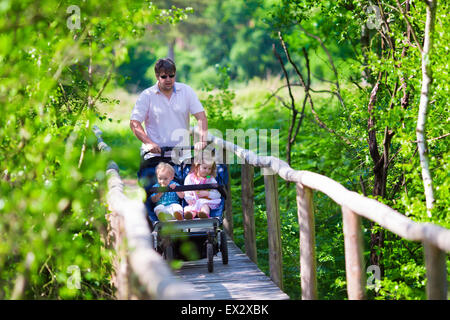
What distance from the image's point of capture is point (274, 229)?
541cm

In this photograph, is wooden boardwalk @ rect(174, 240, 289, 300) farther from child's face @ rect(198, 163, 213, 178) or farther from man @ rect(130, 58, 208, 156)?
man @ rect(130, 58, 208, 156)

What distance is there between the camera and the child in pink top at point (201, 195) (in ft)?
19.4

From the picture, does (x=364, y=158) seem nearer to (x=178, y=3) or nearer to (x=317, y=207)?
(x=317, y=207)

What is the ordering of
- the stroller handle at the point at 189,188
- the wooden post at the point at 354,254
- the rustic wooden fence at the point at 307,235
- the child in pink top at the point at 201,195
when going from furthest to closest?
the child in pink top at the point at 201,195 < the stroller handle at the point at 189,188 < the wooden post at the point at 354,254 < the rustic wooden fence at the point at 307,235

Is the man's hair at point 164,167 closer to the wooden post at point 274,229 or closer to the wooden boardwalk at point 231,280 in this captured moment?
the wooden boardwalk at point 231,280

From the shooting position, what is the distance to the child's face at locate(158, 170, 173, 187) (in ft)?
19.7

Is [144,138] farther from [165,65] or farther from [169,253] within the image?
[169,253]

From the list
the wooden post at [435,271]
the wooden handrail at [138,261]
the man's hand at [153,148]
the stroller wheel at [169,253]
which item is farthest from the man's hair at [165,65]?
the wooden post at [435,271]

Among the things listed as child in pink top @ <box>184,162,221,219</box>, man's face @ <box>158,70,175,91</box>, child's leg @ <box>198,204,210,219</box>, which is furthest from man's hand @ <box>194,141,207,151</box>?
man's face @ <box>158,70,175,91</box>

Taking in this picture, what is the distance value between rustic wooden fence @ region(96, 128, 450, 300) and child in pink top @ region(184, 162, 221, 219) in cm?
48

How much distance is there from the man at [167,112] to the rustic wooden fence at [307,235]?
100 cm

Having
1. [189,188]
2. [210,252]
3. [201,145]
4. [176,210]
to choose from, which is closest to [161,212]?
[176,210]

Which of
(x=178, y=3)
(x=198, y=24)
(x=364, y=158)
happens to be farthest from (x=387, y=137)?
(x=198, y=24)
